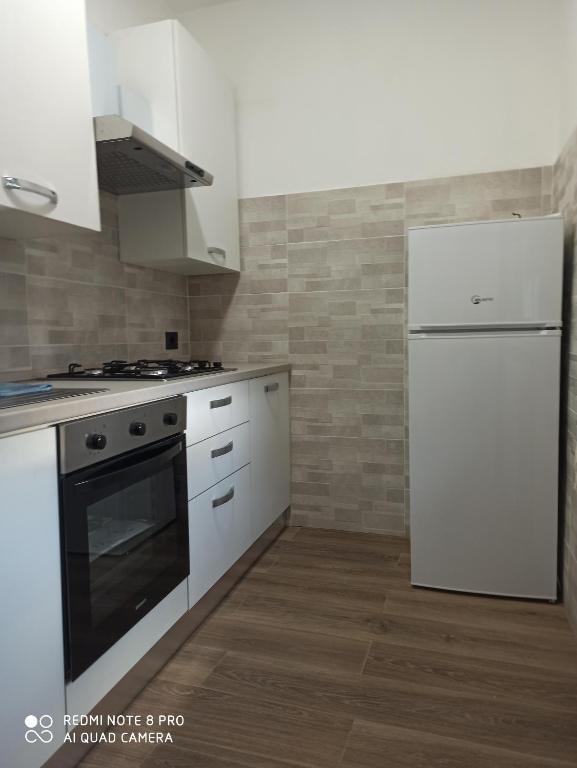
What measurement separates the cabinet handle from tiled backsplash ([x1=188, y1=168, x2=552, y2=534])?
1.49 metres

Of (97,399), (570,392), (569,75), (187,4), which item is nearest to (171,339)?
(97,399)

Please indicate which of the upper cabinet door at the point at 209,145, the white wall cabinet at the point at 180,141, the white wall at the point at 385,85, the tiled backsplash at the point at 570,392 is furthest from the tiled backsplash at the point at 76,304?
the tiled backsplash at the point at 570,392

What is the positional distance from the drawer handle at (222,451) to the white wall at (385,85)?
58.0 inches

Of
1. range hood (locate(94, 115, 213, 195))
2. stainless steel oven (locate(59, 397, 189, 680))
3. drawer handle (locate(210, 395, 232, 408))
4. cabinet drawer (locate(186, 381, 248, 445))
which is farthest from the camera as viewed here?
drawer handle (locate(210, 395, 232, 408))

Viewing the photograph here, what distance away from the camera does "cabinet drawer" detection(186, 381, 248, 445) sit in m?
1.75

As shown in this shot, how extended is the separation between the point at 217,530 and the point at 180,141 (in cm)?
158

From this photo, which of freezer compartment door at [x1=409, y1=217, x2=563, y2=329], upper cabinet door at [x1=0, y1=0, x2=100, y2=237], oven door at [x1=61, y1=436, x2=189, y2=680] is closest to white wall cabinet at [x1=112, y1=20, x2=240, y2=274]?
upper cabinet door at [x1=0, y1=0, x2=100, y2=237]

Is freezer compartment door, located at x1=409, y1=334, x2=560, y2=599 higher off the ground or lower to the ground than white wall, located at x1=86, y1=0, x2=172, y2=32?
lower

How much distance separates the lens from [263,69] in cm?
276

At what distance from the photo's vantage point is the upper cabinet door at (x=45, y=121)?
52.2 inches

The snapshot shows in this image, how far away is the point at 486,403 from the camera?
6.75ft

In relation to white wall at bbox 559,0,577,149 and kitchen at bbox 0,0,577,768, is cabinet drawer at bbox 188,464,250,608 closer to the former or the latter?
kitchen at bbox 0,0,577,768

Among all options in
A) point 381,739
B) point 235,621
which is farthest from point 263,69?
point 381,739

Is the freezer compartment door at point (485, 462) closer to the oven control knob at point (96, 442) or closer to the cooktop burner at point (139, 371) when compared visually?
the cooktop burner at point (139, 371)
